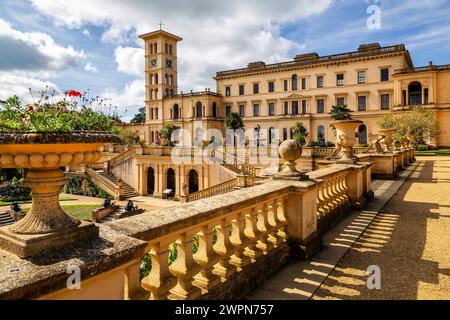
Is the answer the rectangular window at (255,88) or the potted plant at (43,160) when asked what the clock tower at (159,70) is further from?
the potted plant at (43,160)

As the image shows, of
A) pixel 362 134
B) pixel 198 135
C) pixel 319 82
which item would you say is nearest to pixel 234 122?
pixel 198 135

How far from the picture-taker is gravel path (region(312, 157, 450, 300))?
3713 mm

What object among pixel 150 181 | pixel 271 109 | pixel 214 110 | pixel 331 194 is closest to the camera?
pixel 331 194

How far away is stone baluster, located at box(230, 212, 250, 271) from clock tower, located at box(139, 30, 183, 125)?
61637 millimetres

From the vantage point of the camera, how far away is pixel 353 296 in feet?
11.8

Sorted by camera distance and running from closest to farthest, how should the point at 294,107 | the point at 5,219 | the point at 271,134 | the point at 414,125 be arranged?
the point at 5,219
the point at 414,125
the point at 294,107
the point at 271,134

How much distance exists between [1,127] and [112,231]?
3.55ft

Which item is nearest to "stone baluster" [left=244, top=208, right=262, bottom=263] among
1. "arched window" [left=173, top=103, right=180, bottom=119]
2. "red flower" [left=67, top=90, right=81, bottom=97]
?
"red flower" [left=67, top=90, right=81, bottom=97]

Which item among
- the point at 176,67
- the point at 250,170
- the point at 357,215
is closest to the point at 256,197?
the point at 357,215

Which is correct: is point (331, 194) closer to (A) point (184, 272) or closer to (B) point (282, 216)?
(B) point (282, 216)

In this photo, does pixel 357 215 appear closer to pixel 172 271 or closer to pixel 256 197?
→ pixel 256 197

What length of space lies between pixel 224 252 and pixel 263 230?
3.06ft

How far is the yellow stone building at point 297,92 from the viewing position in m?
43.2

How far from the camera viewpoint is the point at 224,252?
3477 millimetres
